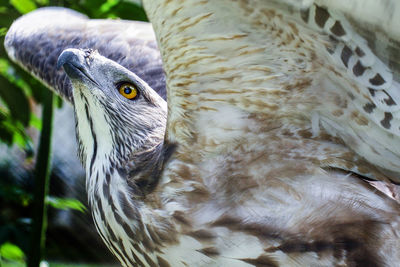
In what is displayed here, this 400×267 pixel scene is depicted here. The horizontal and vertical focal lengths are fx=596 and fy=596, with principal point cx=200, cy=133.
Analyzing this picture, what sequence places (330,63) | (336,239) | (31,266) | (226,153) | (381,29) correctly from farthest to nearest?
(31,266) < (226,153) < (336,239) < (330,63) < (381,29)

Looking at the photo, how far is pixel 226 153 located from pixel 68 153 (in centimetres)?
388

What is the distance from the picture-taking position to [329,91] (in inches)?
63.7

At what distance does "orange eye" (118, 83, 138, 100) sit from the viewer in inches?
79.7

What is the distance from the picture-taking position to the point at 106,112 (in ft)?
6.39

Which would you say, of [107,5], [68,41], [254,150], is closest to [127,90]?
[254,150]

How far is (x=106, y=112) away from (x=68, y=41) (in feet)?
3.30

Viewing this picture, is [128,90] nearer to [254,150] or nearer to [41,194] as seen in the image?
[254,150]

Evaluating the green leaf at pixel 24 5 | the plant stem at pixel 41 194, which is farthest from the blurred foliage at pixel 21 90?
the plant stem at pixel 41 194

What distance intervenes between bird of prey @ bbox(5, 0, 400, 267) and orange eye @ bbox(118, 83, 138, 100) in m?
0.10

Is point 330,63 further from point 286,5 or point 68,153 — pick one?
point 68,153

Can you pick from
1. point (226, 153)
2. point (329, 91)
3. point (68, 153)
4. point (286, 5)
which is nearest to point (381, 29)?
point (286, 5)

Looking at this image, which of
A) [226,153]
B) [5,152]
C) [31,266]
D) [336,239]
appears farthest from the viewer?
[5,152]

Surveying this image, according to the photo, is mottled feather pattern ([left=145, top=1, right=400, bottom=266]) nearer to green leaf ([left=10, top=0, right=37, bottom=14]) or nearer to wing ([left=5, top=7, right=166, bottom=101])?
wing ([left=5, top=7, right=166, bottom=101])

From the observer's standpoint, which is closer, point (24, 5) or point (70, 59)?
point (70, 59)
